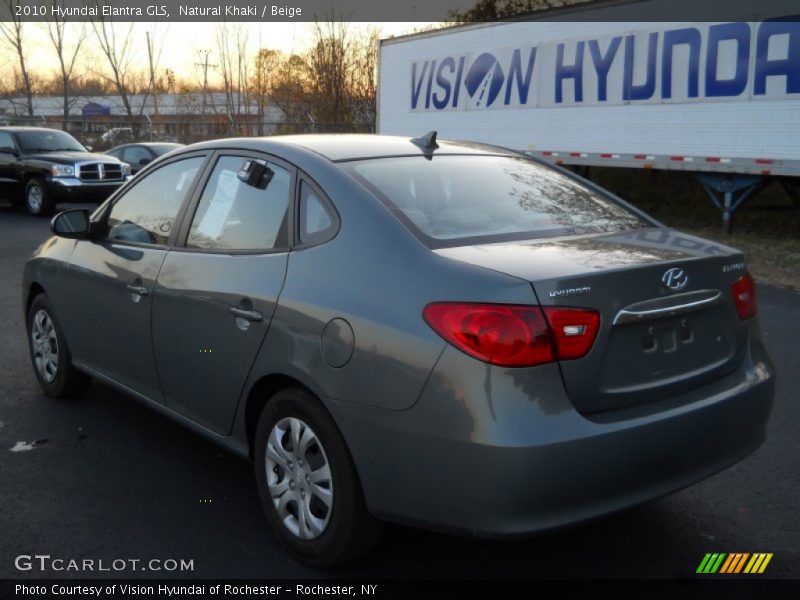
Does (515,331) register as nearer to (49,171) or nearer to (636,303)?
(636,303)

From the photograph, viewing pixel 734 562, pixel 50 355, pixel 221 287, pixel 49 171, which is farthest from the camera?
pixel 49 171

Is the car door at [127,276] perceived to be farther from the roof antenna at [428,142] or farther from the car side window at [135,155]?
the car side window at [135,155]

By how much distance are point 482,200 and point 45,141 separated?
16.8 metres

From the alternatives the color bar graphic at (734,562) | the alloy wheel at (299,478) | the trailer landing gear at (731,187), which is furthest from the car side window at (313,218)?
the trailer landing gear at (731,187)

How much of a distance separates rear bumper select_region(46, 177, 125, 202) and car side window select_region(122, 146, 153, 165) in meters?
2.35

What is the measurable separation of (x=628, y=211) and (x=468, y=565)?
179 cm

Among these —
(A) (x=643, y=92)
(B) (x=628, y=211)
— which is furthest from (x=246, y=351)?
(A) (x=643, y=92)

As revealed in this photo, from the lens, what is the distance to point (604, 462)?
108 inches

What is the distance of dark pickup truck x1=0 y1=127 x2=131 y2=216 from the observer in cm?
1680

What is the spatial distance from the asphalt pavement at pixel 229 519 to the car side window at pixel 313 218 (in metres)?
1.17

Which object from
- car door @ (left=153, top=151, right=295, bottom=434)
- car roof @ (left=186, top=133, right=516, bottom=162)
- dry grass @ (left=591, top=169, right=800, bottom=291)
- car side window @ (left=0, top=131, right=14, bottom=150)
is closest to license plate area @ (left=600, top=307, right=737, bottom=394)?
car door @ (left=153, top=151, right=295, bottom=434)

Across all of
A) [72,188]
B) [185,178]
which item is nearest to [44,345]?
[185,178]

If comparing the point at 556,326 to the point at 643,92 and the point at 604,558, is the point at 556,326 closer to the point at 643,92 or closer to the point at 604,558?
the point at 604,558

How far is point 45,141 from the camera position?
1811 centimetres
